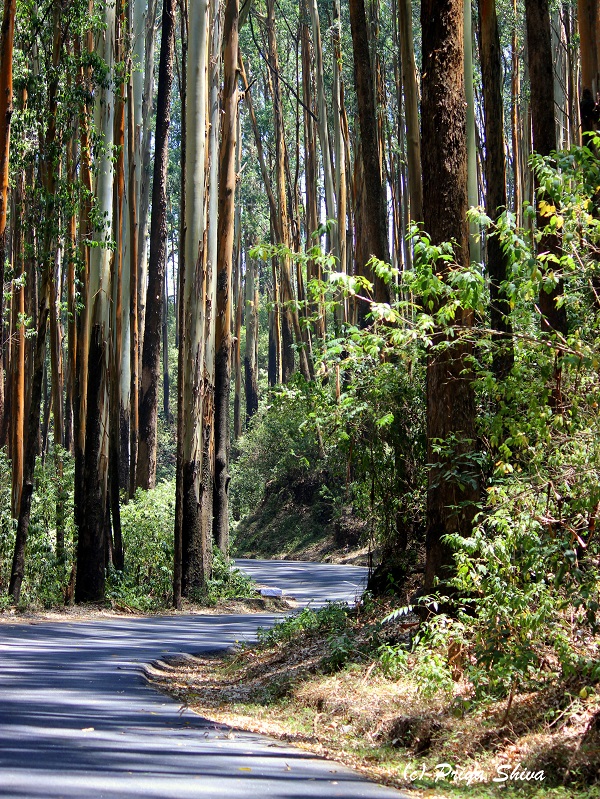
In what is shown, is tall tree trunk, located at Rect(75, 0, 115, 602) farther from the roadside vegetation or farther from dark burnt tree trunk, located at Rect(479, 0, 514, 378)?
the roadside vegetation

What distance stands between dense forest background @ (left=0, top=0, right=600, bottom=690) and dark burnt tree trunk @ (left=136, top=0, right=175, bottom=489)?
8 centimetres

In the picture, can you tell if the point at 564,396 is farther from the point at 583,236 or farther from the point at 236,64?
the point at 236,64

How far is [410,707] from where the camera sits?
6.93 m

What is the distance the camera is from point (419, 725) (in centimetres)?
654

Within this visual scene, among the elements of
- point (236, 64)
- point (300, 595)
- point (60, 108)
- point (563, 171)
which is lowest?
point (300, 595)

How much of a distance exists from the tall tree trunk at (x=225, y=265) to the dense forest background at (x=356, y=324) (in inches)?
2.0

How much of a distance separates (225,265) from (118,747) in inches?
510

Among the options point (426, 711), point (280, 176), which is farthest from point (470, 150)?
point (280, 176)

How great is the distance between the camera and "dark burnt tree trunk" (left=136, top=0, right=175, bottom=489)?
943 inches

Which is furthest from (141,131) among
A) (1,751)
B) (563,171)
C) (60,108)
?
(1,751)

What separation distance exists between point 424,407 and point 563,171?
138 inches

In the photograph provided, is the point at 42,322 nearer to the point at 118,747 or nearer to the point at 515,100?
the point at 118,747

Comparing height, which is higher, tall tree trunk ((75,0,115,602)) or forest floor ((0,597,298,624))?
tall tree trunk ((75,0,115,602))

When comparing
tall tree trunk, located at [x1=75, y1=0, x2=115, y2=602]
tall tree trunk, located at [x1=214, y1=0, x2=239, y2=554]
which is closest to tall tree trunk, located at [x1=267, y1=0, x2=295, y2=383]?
tall tree trunk, located at [x1=214, y1=0, x2=239, y2=554]
